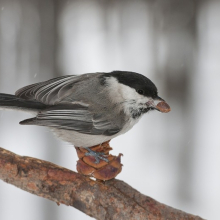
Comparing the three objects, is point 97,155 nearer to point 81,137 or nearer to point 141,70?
point 81,137

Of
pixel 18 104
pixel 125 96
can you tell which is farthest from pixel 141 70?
pixel 18 104

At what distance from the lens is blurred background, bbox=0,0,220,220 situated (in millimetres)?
2338

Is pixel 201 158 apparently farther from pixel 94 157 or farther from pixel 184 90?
pixel 94 157

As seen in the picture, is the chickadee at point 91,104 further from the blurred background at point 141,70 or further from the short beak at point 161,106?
the blurred background at point 141,70

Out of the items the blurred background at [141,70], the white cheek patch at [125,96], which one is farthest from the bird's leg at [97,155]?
the blurred background at [141,70]

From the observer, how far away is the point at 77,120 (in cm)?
129

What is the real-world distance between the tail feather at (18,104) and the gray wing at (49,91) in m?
0.03

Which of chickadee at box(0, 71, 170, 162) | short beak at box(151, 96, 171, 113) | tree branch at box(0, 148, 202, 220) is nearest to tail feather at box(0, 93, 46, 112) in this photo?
chickadee at box(0, 71, 170, 162)

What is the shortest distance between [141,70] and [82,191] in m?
1.52

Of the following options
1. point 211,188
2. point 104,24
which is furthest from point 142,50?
point 211,188

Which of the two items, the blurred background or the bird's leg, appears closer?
the bird's leg

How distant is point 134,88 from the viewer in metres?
1.25

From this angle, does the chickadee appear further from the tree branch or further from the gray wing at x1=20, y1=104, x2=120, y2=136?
the tree branch

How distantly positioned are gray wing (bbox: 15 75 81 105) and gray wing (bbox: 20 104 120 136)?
60 mm
